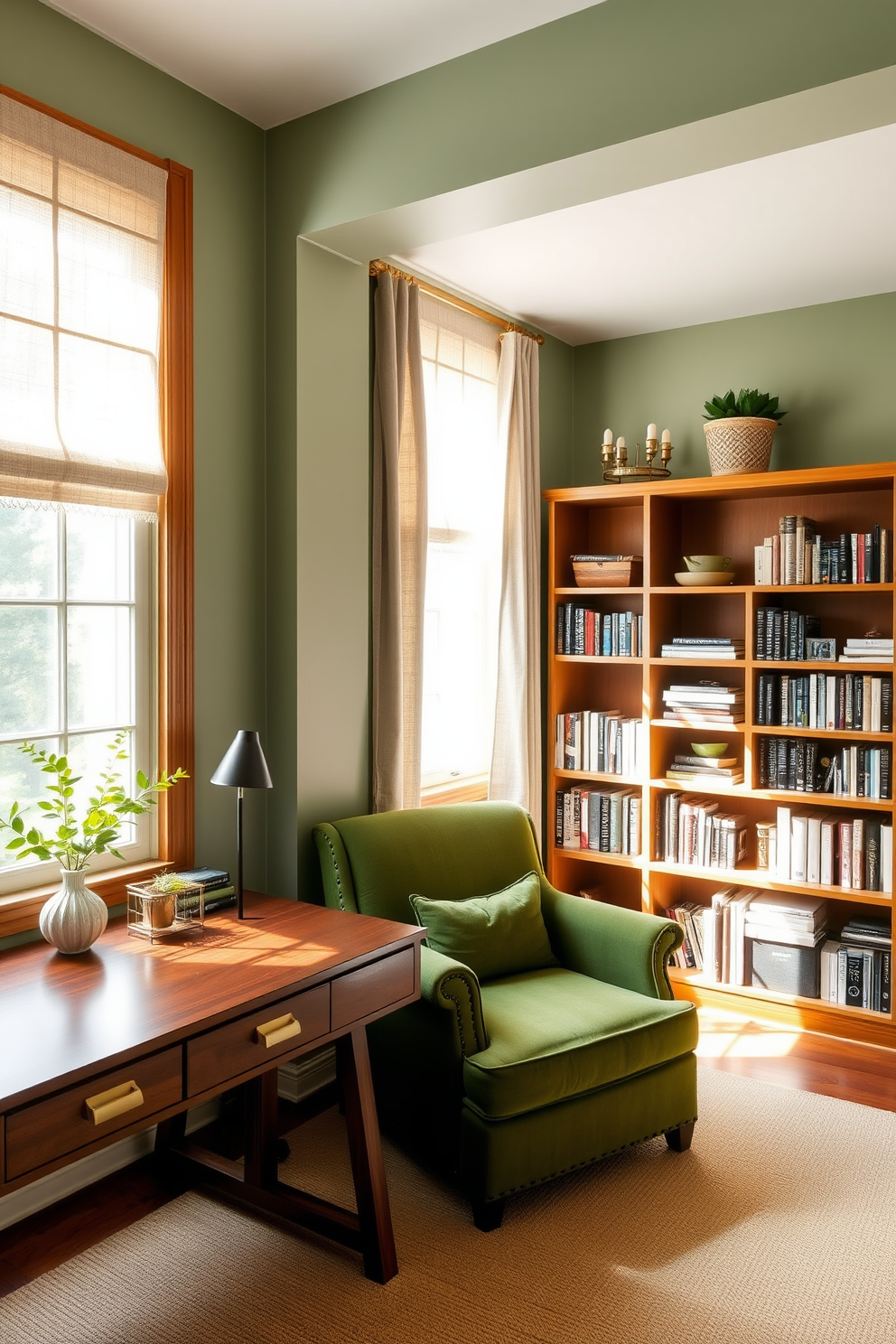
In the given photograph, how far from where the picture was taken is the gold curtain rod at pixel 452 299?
322cm

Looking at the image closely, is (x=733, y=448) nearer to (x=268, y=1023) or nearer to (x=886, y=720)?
(x=886, y=720)

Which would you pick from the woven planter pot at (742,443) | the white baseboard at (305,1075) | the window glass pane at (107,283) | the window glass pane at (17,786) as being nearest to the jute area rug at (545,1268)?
the white baseboard at (305,1075)

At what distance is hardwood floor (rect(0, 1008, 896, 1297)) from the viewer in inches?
87.7

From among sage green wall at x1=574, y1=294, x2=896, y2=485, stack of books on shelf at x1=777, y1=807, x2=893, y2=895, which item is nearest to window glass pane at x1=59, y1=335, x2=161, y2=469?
sage green wall at x1=574, y1=294, x2=896, y2=485

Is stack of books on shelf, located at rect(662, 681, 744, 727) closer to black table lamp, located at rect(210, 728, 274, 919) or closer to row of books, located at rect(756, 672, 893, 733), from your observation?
row of books, located at rect(756, 672, 893, 733)

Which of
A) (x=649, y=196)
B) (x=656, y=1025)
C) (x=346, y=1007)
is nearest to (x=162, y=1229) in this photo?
(x=346, y=1007)

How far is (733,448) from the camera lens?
3744mm

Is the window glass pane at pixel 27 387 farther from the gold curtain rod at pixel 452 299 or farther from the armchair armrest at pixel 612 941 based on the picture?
the armchair armrest at pixel 612 941

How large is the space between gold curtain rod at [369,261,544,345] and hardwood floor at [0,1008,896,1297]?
2590 millimetres

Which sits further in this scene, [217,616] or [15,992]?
[217,616]

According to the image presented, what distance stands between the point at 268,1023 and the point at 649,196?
249 cm

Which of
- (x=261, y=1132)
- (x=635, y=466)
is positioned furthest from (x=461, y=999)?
(x=635, y=466)

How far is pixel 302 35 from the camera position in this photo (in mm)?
2371

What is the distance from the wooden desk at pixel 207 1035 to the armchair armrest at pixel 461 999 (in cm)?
6
